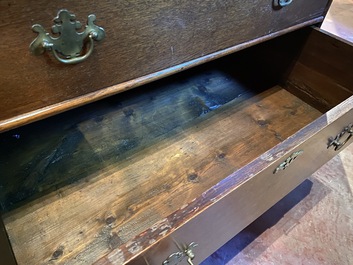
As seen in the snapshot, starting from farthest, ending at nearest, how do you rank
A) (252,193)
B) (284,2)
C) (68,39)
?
(284,2) → (252,193) → (68,39)

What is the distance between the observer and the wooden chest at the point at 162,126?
41 centimetres

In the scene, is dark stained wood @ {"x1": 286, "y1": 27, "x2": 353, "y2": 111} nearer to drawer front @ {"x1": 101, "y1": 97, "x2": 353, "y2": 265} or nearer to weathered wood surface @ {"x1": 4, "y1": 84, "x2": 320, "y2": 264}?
weathered wood surface @ {"x1": 4, "y1": 84, "x2": 320, "y2": 264}

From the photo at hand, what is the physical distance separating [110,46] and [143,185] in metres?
0.35

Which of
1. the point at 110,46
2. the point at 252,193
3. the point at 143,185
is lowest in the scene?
the point at 143,185

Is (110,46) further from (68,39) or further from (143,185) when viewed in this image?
(143,185)

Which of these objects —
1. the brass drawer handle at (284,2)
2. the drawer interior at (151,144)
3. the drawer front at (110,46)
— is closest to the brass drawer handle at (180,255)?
the drawer interior at (151,144)

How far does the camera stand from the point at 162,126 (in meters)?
0.84

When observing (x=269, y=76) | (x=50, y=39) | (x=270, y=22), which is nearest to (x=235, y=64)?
(x=269, y=76)

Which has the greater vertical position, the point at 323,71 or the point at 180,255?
the point at 323,71

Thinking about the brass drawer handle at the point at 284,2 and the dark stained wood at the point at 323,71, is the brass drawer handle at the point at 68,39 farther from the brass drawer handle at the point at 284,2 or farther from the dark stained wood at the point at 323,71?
the dark stained wood at the point at 323,71

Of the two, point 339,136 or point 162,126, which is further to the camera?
point 162,126

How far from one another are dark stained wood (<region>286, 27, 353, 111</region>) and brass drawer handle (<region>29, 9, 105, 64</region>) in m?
0.63

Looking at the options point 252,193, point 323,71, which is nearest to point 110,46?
point 252,193

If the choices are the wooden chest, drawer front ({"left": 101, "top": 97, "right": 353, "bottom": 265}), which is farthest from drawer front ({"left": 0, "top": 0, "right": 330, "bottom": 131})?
drawer front ({"left": 101, "top": 97, "right": 353, "bottom": 265})
